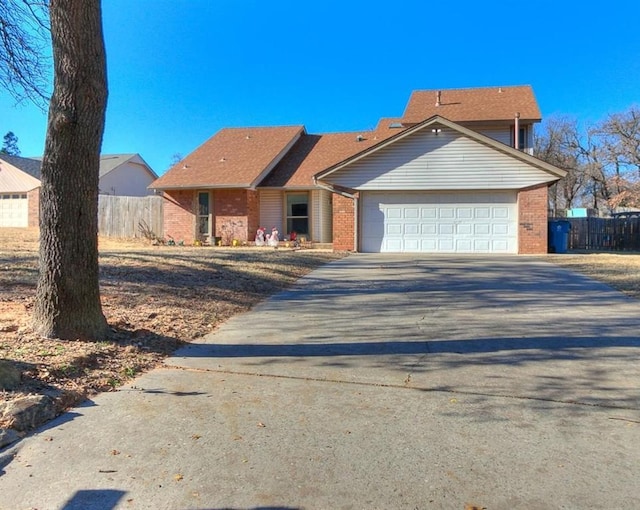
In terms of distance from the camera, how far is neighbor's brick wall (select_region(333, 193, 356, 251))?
19562 mm

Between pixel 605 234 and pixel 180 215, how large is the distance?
1960cm

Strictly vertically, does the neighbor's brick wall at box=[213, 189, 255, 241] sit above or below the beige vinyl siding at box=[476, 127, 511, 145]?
below

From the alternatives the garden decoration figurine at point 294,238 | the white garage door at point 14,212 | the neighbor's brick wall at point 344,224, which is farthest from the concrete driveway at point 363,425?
the white garage door at point 14,212

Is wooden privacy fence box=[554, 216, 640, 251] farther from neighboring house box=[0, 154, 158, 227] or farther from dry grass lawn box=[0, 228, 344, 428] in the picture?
neighboring house box=[0, 154, 158, 227]

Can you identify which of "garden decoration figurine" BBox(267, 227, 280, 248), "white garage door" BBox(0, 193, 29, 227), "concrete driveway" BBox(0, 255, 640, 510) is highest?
"white garage door" BBox(0, 193, 29, 227)

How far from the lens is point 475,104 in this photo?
24.9 m

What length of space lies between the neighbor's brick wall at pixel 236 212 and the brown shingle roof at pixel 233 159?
2.52 feet

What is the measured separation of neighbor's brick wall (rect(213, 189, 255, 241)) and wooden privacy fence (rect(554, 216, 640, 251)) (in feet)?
46.0

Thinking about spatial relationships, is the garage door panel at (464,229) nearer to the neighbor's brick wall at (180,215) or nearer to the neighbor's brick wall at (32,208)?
the neighbor's brick wall at (180,215)

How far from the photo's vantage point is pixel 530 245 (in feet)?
61.1

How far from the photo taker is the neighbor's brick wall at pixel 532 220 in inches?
722

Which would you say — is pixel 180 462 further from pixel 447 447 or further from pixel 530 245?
pixel 530 245

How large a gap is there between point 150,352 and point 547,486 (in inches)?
163

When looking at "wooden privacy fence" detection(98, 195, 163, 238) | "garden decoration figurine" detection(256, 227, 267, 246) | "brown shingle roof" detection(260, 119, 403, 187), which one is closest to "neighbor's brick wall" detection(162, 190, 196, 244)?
"wooden privacy fence" detection(98, 195, 163, 238)
